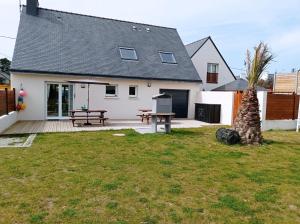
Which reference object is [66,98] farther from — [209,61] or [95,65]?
[209,61]

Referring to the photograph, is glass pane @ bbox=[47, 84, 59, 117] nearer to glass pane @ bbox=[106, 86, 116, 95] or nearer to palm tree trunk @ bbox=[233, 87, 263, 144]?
glass pane @ bbox=[106, 86, 116, 95]

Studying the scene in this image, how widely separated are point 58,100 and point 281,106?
12990 millimetres

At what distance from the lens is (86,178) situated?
6.02 metres

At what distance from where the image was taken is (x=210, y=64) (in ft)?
89.5

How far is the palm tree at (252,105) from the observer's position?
34.6 ft

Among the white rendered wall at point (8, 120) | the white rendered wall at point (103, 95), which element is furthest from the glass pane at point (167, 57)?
the white rendered wall at point (8, 120)

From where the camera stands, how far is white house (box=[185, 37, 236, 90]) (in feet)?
87.5

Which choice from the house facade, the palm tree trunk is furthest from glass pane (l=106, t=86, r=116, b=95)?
the palm tree trunk

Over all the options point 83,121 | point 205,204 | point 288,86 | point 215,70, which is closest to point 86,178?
point 205,204

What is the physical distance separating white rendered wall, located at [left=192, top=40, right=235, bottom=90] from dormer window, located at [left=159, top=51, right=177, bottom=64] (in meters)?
5.79

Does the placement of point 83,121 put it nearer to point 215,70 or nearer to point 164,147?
point 164,147

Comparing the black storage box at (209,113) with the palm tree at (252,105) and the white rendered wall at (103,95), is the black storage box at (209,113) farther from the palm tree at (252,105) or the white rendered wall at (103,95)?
the palm tree at (252,105)

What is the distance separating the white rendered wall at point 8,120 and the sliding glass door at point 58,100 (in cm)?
201

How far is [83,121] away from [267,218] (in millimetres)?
12881
